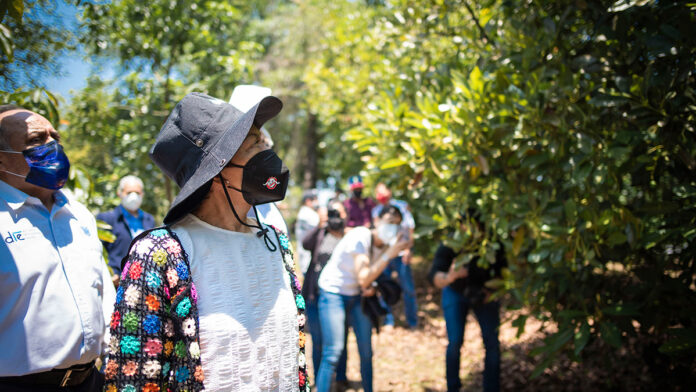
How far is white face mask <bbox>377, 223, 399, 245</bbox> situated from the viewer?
4.30m

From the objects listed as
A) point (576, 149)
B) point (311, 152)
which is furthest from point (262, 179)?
point (311, 152)

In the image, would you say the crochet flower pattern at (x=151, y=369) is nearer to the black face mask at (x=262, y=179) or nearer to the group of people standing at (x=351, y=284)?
the black face mask at (x=262, y=179)

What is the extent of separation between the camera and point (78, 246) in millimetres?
2299

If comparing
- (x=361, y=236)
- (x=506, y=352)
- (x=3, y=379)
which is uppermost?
(x=361, y=236)

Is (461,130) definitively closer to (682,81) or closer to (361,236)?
(682,81)

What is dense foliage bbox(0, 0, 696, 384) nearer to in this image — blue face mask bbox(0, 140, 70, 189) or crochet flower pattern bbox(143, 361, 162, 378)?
blue face mask bbox(0, 140, 70, 189)

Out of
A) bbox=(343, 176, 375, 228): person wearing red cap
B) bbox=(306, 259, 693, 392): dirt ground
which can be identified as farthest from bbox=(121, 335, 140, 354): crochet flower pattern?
bbox=(343, 176, 375, 228): person wearing red cap

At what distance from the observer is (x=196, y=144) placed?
5.56 ft

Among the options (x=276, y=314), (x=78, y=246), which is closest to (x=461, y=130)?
(x=276, y=314)

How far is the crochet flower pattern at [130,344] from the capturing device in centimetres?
149

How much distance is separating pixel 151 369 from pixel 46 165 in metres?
1.27

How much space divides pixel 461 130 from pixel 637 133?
100cm

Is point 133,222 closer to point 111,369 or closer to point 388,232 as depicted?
point 388,232

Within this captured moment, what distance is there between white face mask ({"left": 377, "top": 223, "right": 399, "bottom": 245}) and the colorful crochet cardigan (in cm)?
283
